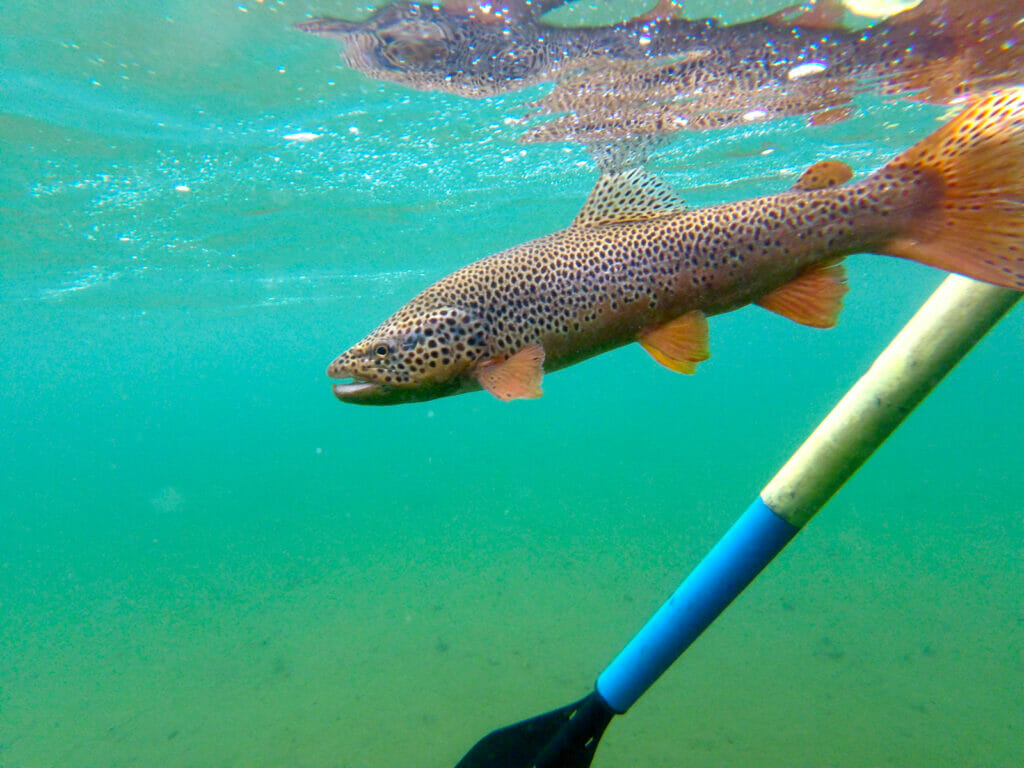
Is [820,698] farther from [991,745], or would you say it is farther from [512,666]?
[512,666]

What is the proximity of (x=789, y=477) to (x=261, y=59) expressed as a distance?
9216 millimetres

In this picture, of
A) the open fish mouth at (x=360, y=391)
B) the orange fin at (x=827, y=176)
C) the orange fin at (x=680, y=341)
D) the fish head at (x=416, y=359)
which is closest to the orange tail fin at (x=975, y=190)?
the orange fin at (x=827, y=176)

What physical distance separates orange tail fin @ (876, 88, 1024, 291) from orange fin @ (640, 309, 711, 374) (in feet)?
2.57

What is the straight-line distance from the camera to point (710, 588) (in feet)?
9.64

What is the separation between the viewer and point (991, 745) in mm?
8141

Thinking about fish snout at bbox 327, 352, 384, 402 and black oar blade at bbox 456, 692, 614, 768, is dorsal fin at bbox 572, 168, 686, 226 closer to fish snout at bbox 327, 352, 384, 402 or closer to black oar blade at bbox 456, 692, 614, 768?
fish snout at bbox 327, 352, 384, 402

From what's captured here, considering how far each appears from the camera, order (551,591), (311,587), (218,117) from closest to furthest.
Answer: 1. (218,117)
2. (551,591)
3. (311,587)

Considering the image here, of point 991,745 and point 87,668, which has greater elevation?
point 991,745

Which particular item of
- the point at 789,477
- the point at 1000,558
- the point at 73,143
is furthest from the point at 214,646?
the point at 1000,558

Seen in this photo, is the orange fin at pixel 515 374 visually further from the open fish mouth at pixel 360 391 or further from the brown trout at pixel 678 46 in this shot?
the brown trout at pixel 678 46

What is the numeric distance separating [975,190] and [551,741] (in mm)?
3668

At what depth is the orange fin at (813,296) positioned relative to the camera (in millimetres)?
2135

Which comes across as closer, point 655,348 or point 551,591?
point 655,348

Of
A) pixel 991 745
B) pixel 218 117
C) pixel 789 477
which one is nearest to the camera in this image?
pixel 789 477
